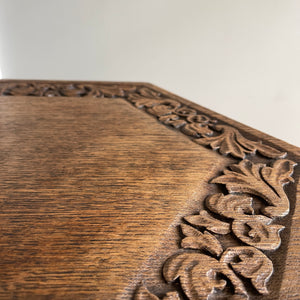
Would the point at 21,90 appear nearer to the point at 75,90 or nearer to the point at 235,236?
the point at 75,90

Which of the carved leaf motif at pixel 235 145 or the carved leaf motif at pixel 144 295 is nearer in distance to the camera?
the carved leaf motif at pixel 144 295

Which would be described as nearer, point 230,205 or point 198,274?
point 198,274

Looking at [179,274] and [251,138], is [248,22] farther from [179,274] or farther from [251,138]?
[179,274]

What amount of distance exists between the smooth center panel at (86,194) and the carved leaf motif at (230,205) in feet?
0.09

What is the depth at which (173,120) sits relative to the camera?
76 centimetres

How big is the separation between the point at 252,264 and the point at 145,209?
0.47ft

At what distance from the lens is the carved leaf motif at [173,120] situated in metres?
0.74

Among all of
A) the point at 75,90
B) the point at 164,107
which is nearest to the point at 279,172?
the point at 164,107

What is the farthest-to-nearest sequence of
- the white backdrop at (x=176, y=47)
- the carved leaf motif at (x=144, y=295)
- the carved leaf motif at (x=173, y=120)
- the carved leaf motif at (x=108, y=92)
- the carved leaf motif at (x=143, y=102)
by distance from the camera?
the white backdrop at (x=176, y=47) < the carved leaf motif at (x=108, y=92) < the carved leaf motif at (x=143, y=102) < the carved leaf motif at (x=173, y=120) < the carved leaf motif at (x=144, y=295)

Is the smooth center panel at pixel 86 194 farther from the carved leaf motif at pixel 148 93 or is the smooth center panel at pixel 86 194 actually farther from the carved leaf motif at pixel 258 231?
the carved leaf motif at pixel 148 93

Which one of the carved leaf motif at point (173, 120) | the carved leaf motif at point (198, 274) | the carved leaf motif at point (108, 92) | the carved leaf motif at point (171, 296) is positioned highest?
the carved leaf motif at point (173, 120)

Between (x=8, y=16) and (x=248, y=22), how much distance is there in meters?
1.42

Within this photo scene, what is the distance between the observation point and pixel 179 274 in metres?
0.34

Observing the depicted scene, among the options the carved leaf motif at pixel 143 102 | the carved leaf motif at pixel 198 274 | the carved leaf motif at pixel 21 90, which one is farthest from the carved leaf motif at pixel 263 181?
the carved leaf motif at pixel 21 90
